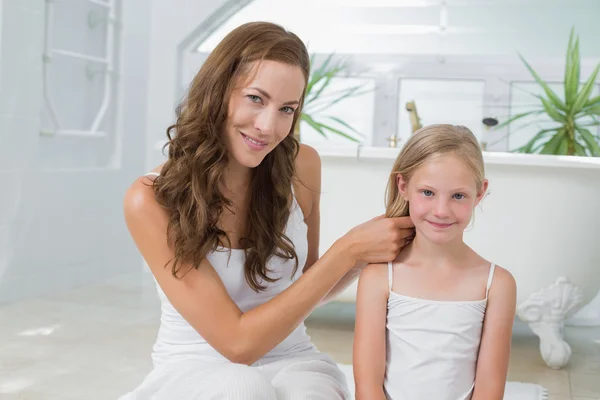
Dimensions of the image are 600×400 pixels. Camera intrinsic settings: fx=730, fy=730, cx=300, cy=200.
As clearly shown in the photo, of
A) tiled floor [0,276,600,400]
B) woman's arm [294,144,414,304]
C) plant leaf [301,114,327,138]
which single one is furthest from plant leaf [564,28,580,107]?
woman's arm [294,144,414,304]

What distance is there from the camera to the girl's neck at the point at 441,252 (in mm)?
1412

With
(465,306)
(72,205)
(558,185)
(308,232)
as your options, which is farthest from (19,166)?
(465,306)

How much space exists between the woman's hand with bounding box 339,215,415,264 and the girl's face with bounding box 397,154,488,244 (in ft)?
0.17

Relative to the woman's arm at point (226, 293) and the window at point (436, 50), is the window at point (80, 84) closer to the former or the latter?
the window at point (436, 50)

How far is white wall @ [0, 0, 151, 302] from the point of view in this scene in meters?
3.32

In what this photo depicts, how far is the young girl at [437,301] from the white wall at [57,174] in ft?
7.86

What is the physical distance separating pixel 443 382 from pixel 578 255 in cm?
160

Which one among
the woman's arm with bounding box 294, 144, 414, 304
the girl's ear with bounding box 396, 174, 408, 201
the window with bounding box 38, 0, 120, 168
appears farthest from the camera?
the window with bounding box 38, 0, 120, 168

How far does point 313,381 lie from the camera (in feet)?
4.35

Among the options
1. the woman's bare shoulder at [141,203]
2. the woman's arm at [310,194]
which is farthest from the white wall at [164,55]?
the woman's bare shoulder at [141,203]

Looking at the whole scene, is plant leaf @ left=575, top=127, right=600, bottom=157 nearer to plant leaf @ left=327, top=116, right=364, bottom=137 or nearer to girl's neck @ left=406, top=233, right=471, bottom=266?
plant leaf @ left=327, top=116, right=364, bottom=137

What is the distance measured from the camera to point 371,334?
4.60 ft

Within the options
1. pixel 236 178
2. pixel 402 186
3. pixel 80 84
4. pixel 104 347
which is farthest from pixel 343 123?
pixel 402 186

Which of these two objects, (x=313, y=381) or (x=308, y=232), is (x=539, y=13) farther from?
(x=313, y=381)
